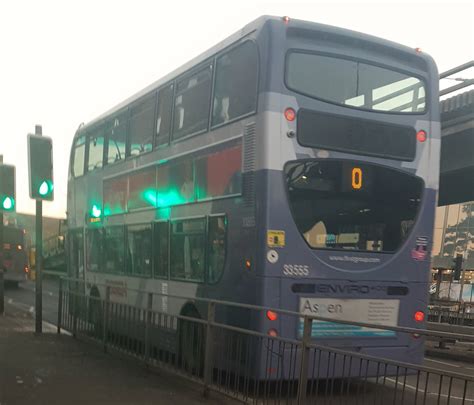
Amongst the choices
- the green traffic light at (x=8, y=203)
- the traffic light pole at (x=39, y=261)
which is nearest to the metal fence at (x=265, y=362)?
the traffic light pole at (x=39, y=261)

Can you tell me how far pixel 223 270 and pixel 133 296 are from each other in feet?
9.46

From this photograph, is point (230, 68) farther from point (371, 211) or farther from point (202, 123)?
point (371, 211)

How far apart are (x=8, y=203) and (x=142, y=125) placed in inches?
214

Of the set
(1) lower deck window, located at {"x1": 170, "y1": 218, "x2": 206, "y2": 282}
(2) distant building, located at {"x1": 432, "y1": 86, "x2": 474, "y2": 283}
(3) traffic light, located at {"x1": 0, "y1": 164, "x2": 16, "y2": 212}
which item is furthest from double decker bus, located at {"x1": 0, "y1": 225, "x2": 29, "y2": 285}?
(1) lower deck window, located at {"x1": 170, "y1": 218, "x2": 206, "y2": 282}

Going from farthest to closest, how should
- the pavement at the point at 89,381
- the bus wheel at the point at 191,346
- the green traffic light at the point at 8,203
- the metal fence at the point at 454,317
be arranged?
→ the metal fence at the point at 454,317 → the green traffic light at the point at 8,203 → the bus wheel at the point at 191,346 → the pavement at the point at 89,381

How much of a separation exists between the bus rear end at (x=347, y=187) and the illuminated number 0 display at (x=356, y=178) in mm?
12

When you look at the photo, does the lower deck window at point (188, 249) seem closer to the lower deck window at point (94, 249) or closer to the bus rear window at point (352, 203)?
the bus rear window at point (352, 203)

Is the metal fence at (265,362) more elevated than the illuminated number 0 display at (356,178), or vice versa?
the illuminated number 0 display at (356,178)

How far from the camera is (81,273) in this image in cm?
1238

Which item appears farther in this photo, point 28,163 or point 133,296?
point 28,163

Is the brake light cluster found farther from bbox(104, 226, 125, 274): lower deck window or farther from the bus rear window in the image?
bbox(104, 226, 125, 274): lower deck window

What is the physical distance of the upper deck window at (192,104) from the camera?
7.59 m

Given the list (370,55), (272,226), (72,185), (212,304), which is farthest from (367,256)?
(72,185)

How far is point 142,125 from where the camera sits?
9.43m
